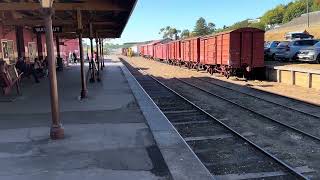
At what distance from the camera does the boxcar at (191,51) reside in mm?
32688

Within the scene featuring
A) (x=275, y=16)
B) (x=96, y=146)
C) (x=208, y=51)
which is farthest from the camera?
(x=275, y=16)

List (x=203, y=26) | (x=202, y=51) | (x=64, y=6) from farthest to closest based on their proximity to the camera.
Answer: (x=203, y=26)
(x=202, y=51)
(x=64, y=6)

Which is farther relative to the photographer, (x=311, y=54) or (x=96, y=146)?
(x=311, y=54)

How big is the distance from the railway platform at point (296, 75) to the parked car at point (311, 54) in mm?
2567

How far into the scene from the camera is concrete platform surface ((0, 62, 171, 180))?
651 cm

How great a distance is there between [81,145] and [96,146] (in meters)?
0.32

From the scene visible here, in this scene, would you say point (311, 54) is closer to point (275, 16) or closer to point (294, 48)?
point (294, 48)

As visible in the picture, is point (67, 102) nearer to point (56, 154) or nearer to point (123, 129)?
point (123, 129)

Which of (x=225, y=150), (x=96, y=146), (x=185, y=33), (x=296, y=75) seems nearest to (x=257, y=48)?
(x=296, y=75)

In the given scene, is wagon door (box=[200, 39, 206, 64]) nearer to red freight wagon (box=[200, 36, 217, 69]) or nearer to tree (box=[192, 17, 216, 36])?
red freight wagon (box=[200, 36, 217, 69])

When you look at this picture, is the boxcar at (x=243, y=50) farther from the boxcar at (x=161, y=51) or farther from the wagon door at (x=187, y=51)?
the boxcar at (x=161, y=51)

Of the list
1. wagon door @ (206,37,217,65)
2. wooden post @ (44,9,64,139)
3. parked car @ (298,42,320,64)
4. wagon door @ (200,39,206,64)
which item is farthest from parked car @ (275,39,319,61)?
wooden post @ (44,9,64,139)

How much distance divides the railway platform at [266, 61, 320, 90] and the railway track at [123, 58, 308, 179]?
8.01 m

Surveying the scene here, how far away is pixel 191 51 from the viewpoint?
1389 inches
